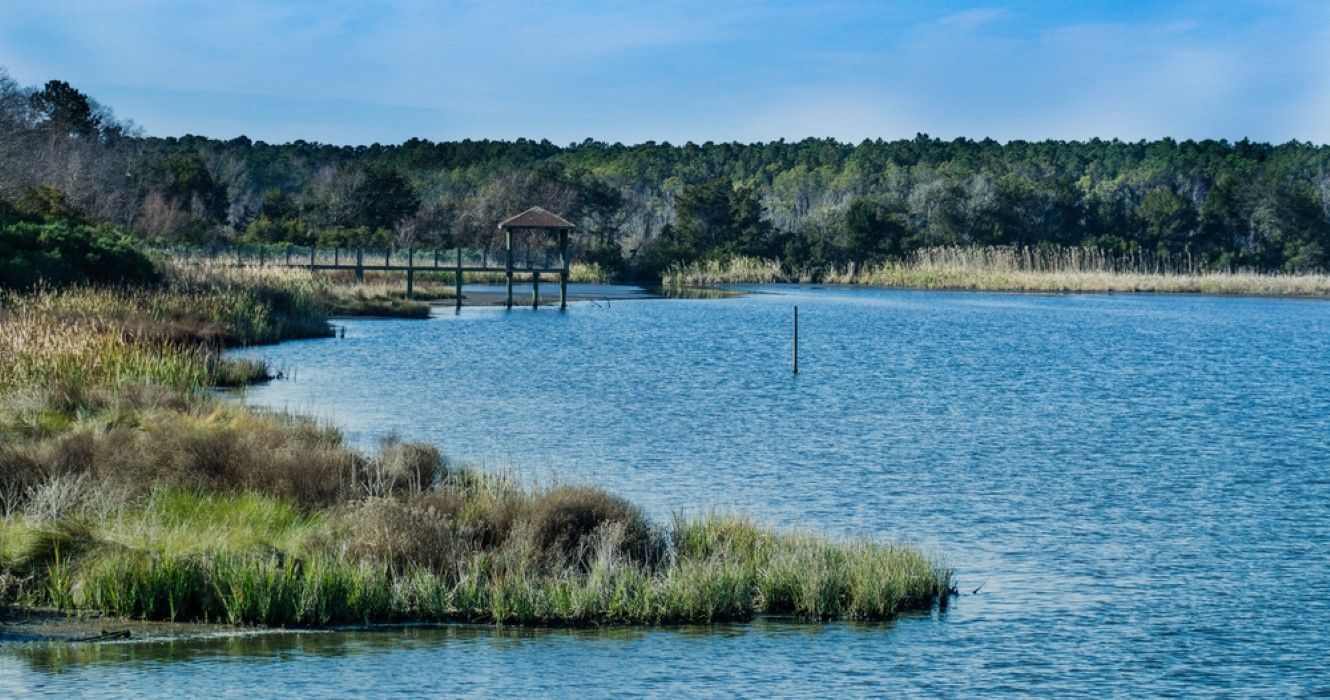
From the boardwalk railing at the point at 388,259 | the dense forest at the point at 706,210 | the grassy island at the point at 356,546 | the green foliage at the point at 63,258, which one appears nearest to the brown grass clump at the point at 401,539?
the grassy island at the point at 356,546

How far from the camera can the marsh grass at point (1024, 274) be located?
290ft

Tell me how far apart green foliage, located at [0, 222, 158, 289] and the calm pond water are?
5.74 metres

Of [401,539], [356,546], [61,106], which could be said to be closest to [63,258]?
[356,546]

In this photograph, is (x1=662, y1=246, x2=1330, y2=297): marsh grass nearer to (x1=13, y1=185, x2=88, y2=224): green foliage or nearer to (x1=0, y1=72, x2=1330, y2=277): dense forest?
(x1=0, y1=72, x2=1330, y2=277): dense forest

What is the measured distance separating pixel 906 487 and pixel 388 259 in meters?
52.8

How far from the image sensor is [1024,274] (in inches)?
3659

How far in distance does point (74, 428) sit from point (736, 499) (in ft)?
26.2

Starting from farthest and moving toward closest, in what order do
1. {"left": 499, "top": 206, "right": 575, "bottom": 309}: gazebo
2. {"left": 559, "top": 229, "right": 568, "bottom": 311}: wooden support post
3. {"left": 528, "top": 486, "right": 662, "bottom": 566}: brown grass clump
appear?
{"left": 559, "top": 229, "right": 568, "bottom": 311}: wooden support post
{"left": 499, "top": 206, "right": 575, "bottom": 309}: gazebo
{"left": 528, "top": 486, "right": 662, "bottom": 566}: brown grass clump

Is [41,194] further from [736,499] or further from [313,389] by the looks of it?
[736,499]

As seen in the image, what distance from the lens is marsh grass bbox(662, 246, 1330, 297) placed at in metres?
88.5

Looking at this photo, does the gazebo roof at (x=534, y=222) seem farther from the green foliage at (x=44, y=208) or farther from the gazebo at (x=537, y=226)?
the green foliage at (x=44, y=208)

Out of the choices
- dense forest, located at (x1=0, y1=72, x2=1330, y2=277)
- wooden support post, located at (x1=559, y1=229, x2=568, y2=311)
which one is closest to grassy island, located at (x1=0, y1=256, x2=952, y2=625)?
wooden support post, located at (x1=559, y1=229, x2=568, y2=311)

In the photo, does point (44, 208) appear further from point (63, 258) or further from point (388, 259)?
point (388, 259)

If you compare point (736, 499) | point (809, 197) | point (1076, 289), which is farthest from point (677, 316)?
point (809, 197)
